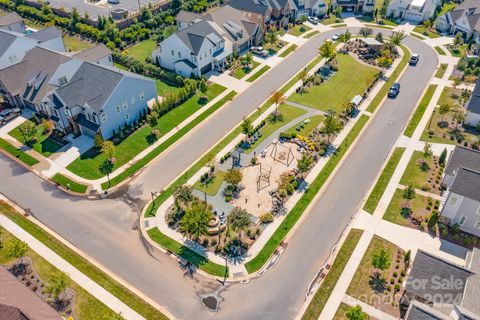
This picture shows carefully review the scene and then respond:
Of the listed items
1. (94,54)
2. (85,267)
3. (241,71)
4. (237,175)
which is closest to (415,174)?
(237,175)

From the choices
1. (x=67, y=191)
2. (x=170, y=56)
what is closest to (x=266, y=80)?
(x=170, y=56)

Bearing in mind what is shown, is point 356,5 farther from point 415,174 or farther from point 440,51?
point 415,174

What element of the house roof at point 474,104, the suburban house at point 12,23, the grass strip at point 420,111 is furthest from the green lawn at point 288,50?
the suburban house at point 12,23

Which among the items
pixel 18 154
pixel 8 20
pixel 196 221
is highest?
pixel 8 20

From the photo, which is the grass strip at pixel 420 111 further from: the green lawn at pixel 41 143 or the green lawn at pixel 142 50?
the green lawn at pixel 41 143

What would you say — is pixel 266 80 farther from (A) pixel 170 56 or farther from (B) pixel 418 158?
(B) pixel 418 158

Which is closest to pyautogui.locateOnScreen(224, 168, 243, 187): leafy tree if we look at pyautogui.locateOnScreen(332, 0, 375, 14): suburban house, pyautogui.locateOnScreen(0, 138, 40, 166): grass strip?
pyautogui.locateOnScreen(0, 138, 40, 166): grass strip
